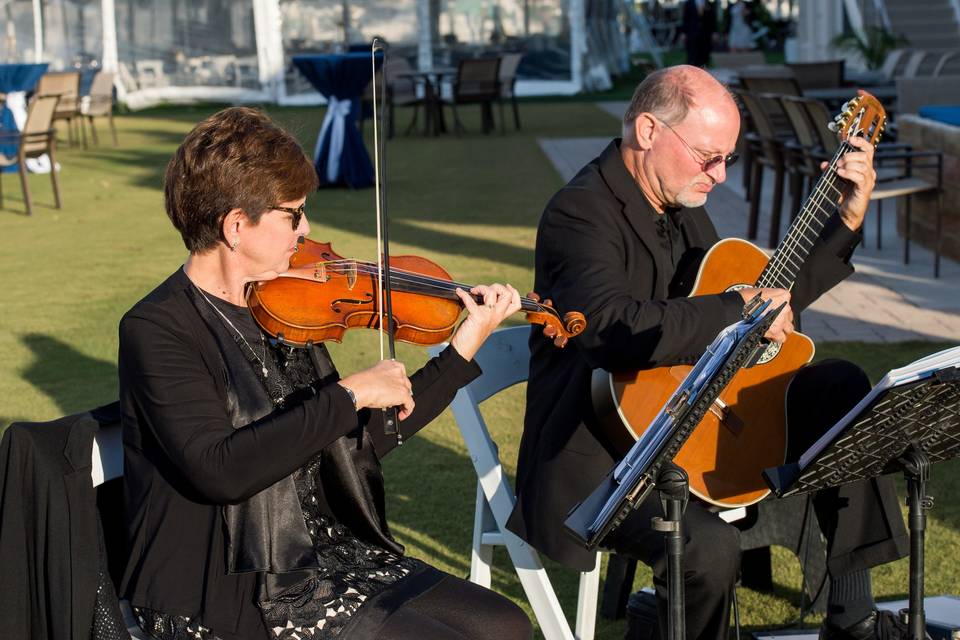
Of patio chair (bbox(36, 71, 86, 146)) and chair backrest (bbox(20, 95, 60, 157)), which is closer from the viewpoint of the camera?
chair backrest (bbox(20, 95, 60, 157))

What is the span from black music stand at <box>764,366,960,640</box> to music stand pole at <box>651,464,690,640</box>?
1.20ft

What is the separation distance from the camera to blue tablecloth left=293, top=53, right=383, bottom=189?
15.0m

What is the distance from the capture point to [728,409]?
10.9 ft

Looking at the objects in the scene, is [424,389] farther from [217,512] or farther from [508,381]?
[508,381]

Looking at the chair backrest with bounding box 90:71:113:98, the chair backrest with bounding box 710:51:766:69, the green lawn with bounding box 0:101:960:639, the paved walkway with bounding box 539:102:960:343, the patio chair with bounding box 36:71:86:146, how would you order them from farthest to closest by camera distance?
the chair backrest with bounding box 90:71:113:98 → the chair backrest with bounding box 710:51:766:69 → the patio chair with bounding box 36:71:86:146 → the paved walkway with bounding box 539:102:960:343 → the green lawn with bounding box 0:101:960:639

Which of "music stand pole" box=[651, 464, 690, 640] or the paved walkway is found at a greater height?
"music stand pole" box=[651, 464, 690, 640]

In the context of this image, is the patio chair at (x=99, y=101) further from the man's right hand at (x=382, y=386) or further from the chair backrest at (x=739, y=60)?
the man's right hand at (x=382, y=386)

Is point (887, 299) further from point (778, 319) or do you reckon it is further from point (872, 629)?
point (778, 319)

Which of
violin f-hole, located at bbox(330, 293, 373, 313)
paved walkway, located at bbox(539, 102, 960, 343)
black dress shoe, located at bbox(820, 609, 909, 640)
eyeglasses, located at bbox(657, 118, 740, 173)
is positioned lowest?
paved walkway, located at bbox(539, 102, 960, 343)

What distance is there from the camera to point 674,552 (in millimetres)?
2402

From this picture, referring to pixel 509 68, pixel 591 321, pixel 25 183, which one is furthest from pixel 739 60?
pixel 591 321

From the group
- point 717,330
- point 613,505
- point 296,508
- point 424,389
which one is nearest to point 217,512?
point 296,508

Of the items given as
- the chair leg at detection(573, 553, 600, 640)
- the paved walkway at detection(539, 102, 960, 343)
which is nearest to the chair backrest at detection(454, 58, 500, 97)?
the paved walkway at detection(539, 102, 960, 343)

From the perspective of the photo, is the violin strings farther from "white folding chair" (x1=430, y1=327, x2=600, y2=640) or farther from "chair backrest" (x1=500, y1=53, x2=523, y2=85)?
"chair backrest" (x1=500, y1=53, x2=523, y2=85)
